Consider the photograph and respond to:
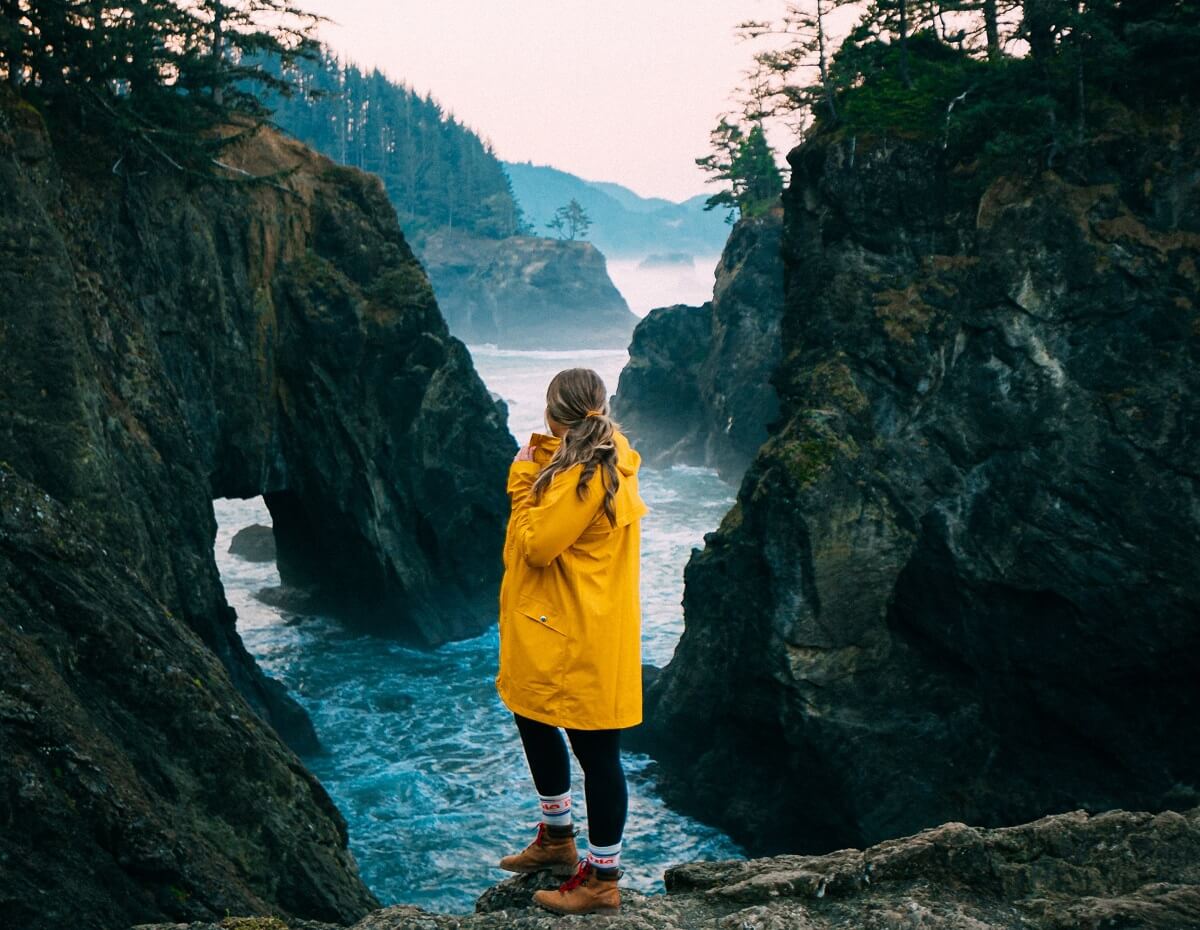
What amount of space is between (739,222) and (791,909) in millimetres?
49035

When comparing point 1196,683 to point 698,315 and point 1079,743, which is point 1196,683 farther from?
point 698,315

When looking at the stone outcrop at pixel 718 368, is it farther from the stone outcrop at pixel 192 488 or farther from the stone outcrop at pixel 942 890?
the stone outcrop at pixel 942 890

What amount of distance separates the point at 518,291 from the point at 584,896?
10778 cm

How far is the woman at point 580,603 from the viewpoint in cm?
435

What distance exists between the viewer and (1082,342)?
51.8 ft

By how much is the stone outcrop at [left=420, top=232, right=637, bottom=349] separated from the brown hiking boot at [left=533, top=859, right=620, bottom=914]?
10691 cm

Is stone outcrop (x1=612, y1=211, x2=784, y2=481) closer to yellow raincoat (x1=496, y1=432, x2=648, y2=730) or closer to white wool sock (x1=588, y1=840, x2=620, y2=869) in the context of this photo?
yellow raincoat (x1=496, y1=432, x2=648, y2=730)

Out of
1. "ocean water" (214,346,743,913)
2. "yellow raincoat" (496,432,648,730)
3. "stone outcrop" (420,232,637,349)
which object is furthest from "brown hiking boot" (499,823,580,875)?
"stone outcrop" (420,232,637,349)

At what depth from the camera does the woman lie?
4.35m

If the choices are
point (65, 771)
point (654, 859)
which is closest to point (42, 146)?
point (65, 771)

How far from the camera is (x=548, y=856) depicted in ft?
16.2

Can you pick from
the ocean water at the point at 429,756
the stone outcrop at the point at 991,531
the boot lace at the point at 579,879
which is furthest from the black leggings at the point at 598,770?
the stone outcrop at the point at 991,531

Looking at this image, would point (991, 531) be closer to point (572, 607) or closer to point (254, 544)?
point (572, 607)

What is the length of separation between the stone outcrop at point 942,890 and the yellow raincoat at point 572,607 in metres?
0.92
